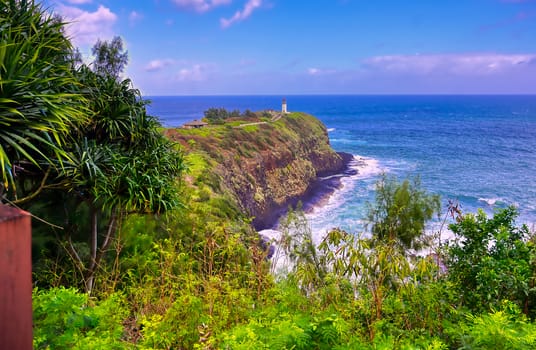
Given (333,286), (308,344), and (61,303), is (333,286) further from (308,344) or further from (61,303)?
(61,303)

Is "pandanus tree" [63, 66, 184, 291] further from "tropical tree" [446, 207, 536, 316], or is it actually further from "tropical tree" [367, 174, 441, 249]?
"tropical tree" [367, 174, 441, 249]

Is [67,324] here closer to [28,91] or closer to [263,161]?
[28,91]

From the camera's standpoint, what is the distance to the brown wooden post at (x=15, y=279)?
123cm

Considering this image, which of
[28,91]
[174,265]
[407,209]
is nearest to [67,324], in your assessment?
A: [28,91]

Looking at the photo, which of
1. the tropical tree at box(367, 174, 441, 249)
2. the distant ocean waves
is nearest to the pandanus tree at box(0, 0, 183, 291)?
the tropical tree at box(367, 174, 441, 249)

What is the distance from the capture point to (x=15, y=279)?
1267mm

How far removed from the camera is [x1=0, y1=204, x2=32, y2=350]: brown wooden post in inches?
48.5

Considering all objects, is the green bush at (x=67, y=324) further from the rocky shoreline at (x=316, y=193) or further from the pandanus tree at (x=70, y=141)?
the rocky shoreline at (x=316, y=193)

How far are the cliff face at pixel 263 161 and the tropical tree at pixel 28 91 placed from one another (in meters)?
15.8

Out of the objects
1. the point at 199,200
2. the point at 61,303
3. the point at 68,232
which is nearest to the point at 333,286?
the point at 61,303

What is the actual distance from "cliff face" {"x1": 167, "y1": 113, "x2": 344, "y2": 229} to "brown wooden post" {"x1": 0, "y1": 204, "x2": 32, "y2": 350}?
21.2 m

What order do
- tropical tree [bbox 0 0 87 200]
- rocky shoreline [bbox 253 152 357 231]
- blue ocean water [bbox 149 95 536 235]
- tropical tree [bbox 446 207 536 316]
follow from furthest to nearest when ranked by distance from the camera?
blue ocean water [bbox 149 95 536 235], rocky shoreline [bbox 253 152 357 231], tropical tree [bbox 0 0 87 200], tropical tree [bbox 446 207 536 316]

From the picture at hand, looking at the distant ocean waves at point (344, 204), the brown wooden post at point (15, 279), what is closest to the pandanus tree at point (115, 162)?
the brown wooden post at point (15, 279)

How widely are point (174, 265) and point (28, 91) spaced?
3.49m
